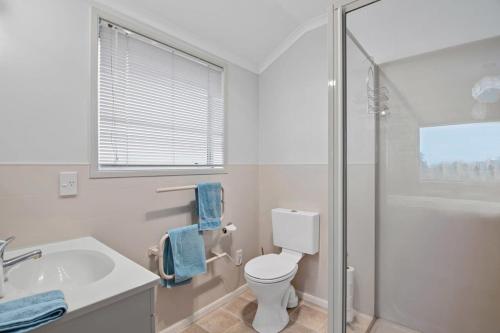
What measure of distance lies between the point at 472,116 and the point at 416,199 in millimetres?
473

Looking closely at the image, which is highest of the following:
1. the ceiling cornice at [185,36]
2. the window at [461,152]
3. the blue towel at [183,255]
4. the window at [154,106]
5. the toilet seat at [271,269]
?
the ceiling cornice at [185,36]

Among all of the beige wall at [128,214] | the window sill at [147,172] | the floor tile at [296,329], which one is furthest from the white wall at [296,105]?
the floor tile at [296,329]

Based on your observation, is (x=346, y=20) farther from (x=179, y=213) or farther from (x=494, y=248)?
(x=179, y=213)

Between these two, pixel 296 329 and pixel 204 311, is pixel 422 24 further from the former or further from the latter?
pixel 204 311

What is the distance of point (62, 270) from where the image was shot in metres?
1.11

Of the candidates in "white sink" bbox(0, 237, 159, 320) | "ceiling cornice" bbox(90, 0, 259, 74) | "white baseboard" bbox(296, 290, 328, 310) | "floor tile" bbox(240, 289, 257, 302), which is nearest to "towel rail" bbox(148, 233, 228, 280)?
"white sink" bbox(0, 237, 159, 320)

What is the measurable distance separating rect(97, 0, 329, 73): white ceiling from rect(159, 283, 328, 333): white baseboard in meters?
2.11

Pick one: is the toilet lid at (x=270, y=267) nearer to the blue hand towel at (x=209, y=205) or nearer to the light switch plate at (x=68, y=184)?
the blue hand towel at (x=209, y=205)

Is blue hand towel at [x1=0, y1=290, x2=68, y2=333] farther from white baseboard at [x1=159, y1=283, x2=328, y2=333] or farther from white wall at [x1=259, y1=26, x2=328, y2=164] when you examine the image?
white wall at [x1=259, y1=26, x2=328, y2=164]

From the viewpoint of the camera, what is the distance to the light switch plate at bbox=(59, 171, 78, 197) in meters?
1.30

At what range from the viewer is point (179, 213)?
1861mm

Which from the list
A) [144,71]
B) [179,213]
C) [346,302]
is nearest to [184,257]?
[179,213]

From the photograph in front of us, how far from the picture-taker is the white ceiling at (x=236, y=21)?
167 cm

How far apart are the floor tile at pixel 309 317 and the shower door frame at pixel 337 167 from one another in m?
0.84
